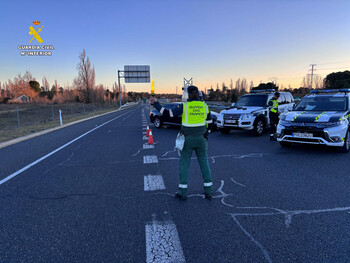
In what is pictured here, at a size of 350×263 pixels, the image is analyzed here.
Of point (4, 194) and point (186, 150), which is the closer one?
point (186, 150)

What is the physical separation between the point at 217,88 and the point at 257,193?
11219 cm

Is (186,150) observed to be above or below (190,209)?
above

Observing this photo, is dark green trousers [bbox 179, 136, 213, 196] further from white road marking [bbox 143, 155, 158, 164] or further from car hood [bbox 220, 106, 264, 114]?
car hood [bbox 220, 106, 264, 114]

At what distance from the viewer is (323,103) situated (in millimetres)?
8125

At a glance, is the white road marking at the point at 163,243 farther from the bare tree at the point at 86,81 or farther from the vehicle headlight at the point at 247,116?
the bare tree at the point at 86,81

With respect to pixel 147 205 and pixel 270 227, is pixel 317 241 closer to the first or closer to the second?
pixel 270 227

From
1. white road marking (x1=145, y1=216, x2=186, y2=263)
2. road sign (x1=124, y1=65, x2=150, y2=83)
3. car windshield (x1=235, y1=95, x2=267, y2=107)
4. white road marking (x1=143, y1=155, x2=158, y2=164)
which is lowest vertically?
white road marking (x1=145, y1=216, x2=186, y2=263)

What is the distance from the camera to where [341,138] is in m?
6.72

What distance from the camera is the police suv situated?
10.5 metres

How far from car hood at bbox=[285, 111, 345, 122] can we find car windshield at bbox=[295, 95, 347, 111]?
0.45 m

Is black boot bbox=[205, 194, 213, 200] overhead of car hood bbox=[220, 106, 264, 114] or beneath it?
beneath

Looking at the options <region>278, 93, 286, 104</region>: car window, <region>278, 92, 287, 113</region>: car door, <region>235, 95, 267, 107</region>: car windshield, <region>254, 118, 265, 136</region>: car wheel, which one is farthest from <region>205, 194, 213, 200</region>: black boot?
<region>278, 93, 286, 104</region>: car window

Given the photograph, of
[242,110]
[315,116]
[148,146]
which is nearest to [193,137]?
[148,146]

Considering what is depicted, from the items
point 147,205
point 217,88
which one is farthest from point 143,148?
point 217,88
